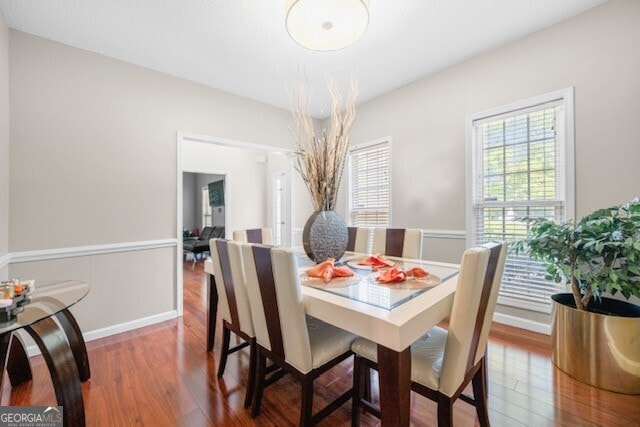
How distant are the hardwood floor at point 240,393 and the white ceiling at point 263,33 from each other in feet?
8.61

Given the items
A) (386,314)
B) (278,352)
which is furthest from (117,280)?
(386,314)

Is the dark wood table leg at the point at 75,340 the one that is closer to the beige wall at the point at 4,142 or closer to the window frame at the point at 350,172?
the beige wall at the point at 4,142

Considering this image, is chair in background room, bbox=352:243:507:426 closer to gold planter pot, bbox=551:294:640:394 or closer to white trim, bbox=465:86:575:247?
gold planter pot, bbox=551:294:640:394

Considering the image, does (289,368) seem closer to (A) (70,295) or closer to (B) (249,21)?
(A) (70,295)

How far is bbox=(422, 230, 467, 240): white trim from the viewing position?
2793mm

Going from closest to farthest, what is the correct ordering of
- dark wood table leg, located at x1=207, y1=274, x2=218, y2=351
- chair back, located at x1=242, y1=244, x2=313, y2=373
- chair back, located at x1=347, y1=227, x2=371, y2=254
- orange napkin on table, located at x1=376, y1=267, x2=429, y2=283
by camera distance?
chair back, located at x1=242, y1=244, x2=313, y2=373, orange napkin on table, located at x1=376, y1=267, x2=429, y2=283, dark wood table leg, located at x1=207, y1=274, x2=218, y2=351, chair back, located at x1=347, y1=227, x2=371, y2=254

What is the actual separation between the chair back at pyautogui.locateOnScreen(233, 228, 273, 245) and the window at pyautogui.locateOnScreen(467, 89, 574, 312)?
2076mm

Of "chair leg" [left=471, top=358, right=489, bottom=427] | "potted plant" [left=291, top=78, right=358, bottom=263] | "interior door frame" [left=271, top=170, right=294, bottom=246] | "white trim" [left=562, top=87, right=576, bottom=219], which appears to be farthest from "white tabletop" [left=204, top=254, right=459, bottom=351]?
"interior door frame" [left=271, top=170, right=294, bottom=246]

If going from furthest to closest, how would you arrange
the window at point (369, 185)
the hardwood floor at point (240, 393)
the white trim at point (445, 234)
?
1. the window at point (369, 185)
2. the white trim at point (445, 234)
3. the hardwood floor at point (240, 393)

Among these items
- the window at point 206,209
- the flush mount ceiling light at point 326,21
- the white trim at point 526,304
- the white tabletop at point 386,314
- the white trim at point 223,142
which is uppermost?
the flush mount ceiling light at point 326,21

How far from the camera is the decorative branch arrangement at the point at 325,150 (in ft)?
5.58

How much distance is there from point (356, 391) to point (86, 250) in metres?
2.57

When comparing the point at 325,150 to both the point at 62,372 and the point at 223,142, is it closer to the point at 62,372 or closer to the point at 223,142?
the point at 62,372

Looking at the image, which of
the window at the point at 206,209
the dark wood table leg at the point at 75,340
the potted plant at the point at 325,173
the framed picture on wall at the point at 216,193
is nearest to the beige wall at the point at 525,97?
the potted plant at the point at 325,173
